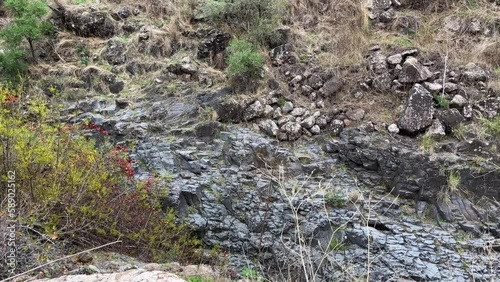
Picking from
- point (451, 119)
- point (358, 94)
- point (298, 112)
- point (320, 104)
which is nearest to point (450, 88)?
point (451, 119)

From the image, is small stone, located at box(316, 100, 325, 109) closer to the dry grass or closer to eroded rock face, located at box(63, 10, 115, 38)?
the dry grass

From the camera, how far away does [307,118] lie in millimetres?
6617

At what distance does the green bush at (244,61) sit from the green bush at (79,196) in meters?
2.58

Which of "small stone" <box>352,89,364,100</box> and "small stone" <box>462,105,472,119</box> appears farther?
"small stone" <box>352,89,364,100</box>

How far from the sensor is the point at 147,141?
6.70 m

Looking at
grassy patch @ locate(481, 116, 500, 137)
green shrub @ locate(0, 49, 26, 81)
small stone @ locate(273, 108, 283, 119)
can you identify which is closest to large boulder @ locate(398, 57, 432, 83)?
grassy patch @ locate(481, 116, 500, 137)

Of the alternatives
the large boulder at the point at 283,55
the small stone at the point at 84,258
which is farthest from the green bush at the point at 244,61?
the small stone at the point at 84,258

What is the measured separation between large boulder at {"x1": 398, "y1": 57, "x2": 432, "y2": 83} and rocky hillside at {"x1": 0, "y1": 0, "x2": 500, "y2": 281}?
0.07 feet

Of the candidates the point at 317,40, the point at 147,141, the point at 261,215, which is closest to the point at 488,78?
the point at 317,40

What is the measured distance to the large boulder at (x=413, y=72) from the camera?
6434mm

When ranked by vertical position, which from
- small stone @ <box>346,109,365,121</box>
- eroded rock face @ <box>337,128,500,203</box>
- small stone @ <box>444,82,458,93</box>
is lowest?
eroded rock face @ <box>337,128,500,203</box>

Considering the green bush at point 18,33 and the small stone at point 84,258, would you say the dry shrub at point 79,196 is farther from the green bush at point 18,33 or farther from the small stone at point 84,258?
the green bush at point 18,33

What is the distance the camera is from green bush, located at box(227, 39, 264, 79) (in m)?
6.96

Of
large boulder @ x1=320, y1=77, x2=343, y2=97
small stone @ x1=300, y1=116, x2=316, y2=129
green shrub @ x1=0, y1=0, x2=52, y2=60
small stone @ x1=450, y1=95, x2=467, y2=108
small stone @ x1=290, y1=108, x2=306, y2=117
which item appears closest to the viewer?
small stone @ x1=450, y1=95, x2=467, y2=108
